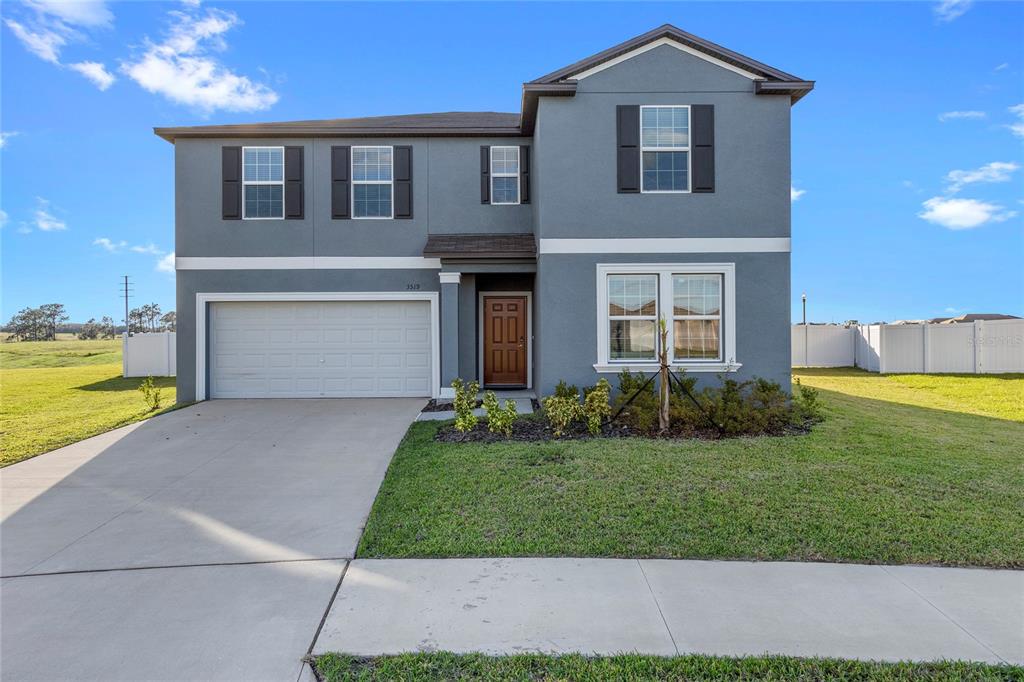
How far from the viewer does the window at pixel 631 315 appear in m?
9.48

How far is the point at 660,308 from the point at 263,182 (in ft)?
29.0

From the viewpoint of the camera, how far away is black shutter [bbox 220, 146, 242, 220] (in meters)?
11.3

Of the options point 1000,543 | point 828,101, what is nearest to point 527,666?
point 1000,543

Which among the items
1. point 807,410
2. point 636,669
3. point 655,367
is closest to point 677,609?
point 636,669

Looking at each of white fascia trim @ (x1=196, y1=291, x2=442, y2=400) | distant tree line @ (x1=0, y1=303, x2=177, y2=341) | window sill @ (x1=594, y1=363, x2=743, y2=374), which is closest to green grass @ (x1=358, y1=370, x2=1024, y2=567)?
window sill @ (x1=594, y1=363, x2=743, y2=374)

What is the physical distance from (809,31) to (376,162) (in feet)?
30.5

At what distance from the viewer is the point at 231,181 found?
11320 mm

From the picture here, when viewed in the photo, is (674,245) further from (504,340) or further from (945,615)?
(945,615)

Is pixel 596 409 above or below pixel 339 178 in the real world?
below

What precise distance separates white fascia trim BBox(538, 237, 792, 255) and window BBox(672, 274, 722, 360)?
0.51 m

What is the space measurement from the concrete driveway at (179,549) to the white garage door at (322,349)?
3.30 meters

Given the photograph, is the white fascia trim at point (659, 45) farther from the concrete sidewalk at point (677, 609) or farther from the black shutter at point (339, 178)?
the concrete sidewalk at point (677, 609)

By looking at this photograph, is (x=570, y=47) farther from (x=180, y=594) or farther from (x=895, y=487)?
(x=180, y=594)

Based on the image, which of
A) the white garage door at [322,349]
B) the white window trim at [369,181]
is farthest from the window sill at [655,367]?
the white window trim at [369,181]
